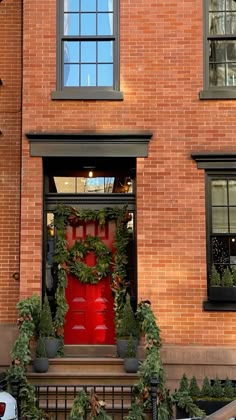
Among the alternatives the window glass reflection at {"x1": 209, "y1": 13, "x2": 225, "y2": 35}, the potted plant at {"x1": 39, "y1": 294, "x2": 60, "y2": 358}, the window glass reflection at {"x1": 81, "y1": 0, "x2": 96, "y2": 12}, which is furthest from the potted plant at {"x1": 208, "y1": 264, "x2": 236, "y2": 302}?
the window glass reflection at {"x1": 81, "y1": 0, "x2": 96, "y2": 12}

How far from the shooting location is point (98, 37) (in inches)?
404

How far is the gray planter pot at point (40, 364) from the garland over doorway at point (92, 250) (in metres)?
1.21

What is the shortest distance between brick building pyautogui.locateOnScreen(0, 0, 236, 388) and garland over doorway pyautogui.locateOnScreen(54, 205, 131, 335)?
20 cm

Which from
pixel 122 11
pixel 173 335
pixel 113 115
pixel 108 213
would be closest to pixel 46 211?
pixel 108 213

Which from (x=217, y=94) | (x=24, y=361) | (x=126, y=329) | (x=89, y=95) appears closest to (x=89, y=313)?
(x=126, y=329)

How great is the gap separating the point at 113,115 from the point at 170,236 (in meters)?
2.25

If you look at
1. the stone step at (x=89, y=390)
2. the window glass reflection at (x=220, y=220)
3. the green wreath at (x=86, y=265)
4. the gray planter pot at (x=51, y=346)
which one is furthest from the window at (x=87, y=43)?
the stone step at (x=89, y=390)

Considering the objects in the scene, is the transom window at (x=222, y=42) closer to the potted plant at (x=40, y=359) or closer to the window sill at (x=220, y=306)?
the window sill at (x=220, y=306)

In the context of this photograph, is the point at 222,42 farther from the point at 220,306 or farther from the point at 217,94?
the point at 220,306

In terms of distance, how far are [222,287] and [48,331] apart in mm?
2854

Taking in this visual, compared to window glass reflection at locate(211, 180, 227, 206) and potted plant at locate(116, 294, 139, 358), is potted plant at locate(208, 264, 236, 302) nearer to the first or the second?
window glass reflection at locate(211, 180, 227, 206)

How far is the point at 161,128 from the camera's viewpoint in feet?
32.9

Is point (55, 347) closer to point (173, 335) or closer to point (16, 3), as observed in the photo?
point (173, 335)

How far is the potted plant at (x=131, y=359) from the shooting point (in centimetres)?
907
